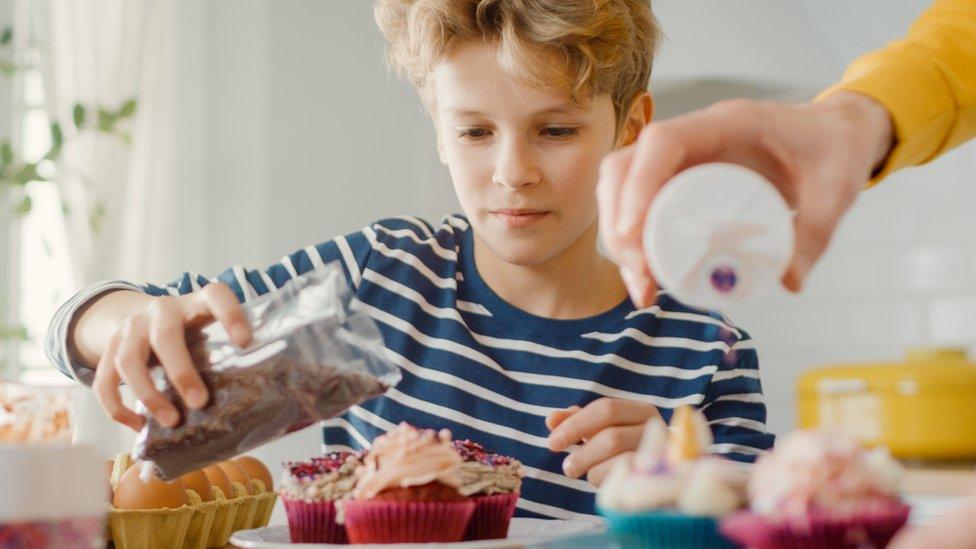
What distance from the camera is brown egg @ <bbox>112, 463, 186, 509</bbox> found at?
102 centimetres

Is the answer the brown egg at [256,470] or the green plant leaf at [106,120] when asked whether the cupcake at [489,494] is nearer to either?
the brown egg at [256,470]

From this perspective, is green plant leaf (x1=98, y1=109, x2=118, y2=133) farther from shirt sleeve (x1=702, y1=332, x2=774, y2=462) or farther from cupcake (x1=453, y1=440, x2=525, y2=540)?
cupcake (x1=453, y1=440, x2=525, y2=540)

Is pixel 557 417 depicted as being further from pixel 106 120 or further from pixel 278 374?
pixel 106 120

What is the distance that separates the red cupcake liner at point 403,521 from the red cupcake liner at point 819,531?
0.42 metres

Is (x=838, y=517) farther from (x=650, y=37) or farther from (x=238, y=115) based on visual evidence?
(x=238, y=115)

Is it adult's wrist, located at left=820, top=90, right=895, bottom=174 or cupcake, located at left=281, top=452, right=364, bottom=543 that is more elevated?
adult's wrist, located at left=820, top=90, right=895, bottom=174

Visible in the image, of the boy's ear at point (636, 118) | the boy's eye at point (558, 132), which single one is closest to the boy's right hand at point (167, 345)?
the boy's eye at point (558, 132)

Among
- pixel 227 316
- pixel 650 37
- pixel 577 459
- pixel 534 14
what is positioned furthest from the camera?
pixel 650 37

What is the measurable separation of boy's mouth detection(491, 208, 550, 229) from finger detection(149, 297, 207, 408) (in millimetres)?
509

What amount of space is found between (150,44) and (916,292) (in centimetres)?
216

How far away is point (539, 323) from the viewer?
156 centimetres

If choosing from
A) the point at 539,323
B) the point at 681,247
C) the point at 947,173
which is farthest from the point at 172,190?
the point at 681,247

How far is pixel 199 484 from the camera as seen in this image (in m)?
1.08

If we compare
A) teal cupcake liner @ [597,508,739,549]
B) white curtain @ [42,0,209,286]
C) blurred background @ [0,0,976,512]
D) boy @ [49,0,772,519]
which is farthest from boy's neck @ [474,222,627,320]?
white curtain @ [42,0,209,286]
